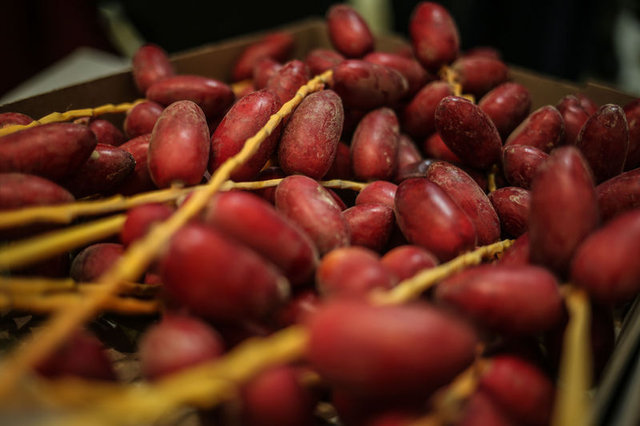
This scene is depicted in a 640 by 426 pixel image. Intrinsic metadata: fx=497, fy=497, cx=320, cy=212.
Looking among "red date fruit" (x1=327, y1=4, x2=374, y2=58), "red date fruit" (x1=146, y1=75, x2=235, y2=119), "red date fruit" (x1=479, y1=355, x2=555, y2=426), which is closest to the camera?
"red date fruit" (x1=479, y1=355, x2=555, y2=426)

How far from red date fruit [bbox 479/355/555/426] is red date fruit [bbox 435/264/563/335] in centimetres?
5

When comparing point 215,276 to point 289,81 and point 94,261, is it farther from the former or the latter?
point 289,81

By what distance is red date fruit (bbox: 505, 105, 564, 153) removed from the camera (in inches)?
41.4

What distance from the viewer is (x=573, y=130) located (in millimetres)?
1116

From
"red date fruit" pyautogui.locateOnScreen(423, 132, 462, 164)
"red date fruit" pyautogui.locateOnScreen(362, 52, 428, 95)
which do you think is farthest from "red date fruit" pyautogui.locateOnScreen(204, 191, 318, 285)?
"red date fruit" pyautogui.locateOnScreen(362, 52, 428, 95)

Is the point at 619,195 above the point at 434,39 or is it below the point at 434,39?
below

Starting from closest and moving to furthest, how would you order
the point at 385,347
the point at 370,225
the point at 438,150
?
the point at 385,347 < the point at 370,225 < the point at 438,150

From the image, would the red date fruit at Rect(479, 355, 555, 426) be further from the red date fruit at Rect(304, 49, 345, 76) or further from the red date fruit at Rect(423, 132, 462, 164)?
the red date fruit at Rect(304, 49, 345, 76)

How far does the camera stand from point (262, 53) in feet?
4.76

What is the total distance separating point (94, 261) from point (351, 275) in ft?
1.45

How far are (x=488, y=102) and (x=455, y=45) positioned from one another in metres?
0.22

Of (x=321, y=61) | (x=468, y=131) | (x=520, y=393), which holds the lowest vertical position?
(x=520, y=393)

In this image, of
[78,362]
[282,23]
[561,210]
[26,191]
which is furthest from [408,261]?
[282,23]

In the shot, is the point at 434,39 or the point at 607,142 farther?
the point at 434,39
